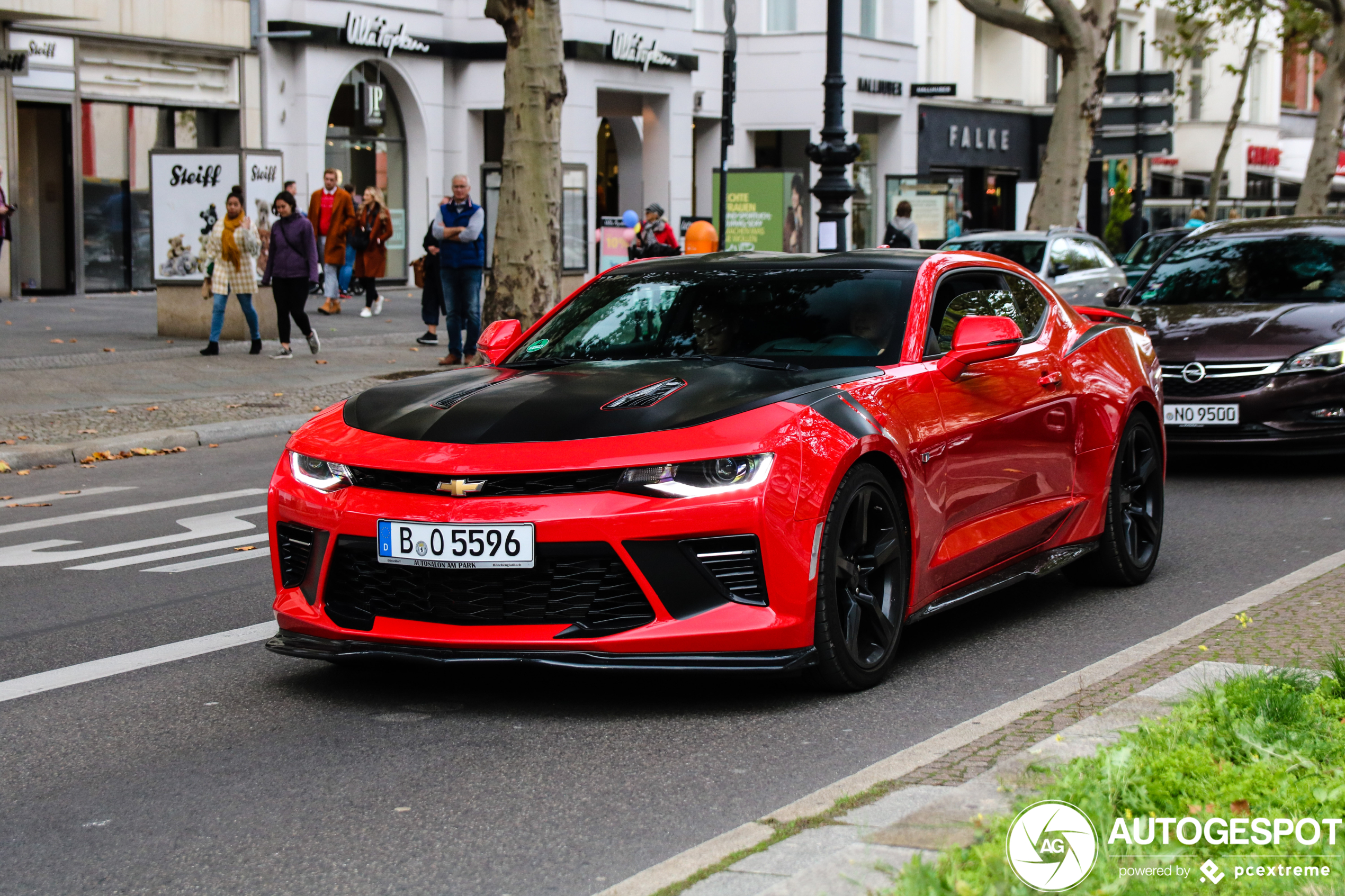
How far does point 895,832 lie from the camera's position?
3580mm

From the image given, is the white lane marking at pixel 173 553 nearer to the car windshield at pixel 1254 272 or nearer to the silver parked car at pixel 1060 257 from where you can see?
the car windshield at pixel 1254 272

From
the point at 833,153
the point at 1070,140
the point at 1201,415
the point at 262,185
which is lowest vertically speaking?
the point at 1201,415

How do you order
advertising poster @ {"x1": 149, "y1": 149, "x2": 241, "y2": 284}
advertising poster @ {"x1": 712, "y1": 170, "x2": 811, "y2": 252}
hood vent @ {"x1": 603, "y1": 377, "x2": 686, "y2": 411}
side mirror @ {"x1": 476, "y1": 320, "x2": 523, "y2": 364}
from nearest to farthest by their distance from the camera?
hood vent @ {"x1": 603, "y1": 377, "x2": 686, "y2": 411}, side mirror @ {"x1": 476, "y1": 320, "x2": 523, "y2": 364}, advertising poster @ {"x1": 149, "y1": 149, "x2": 241, "y2": 284}, advertising poster @ {"x1": 712, "y1": 170, "x2": 811, "y2": 252}

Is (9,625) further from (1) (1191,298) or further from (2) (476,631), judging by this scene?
(1) (1191,298)

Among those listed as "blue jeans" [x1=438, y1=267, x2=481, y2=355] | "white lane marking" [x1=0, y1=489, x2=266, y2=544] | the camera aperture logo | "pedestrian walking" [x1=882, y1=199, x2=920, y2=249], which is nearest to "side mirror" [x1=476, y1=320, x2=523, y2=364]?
"white lane marking" [x1=0, y1=489, x2=266, y2=544]

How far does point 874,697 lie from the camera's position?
5.35 meters

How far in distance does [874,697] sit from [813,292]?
5.21ft

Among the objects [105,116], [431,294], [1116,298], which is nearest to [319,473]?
[1116,298]

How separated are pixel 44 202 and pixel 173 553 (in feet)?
63.2

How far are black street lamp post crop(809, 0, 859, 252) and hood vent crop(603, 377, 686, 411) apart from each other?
1374 centimetres

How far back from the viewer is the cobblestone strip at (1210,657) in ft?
14.2

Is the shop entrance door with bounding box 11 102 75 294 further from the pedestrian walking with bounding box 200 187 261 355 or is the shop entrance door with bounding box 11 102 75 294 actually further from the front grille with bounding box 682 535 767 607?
the front grille with bounding box 682 535 767 607

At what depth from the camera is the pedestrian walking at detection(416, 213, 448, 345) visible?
19.5 meters

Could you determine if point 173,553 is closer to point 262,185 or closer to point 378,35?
point 262,185
